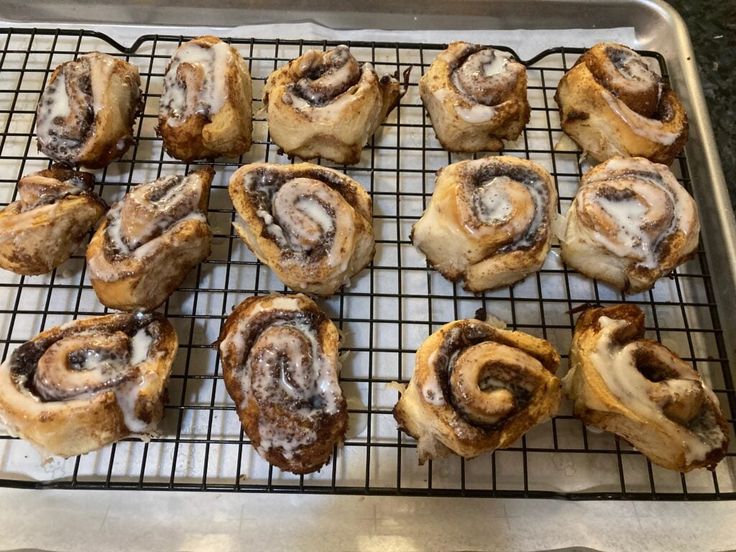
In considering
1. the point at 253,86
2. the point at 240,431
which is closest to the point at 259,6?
the point at 253,86

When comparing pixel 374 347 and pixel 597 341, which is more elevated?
pixel 597 341

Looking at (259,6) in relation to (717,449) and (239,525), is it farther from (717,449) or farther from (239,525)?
(717,449)

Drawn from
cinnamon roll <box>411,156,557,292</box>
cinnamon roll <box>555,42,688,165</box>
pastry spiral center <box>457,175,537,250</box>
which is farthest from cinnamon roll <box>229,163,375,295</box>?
cinnamon roll <box>555,42,688,165</box>

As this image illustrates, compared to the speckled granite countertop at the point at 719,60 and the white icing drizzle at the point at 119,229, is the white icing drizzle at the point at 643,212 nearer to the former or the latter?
the speckled granite countertop at the point at 719,60

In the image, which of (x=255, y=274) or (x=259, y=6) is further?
(x=259, y=6)

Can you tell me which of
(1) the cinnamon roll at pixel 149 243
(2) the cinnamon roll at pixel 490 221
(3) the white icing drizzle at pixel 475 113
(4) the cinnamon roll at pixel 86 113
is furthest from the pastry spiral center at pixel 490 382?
(4) the cinnamon roll at pixel 86 113

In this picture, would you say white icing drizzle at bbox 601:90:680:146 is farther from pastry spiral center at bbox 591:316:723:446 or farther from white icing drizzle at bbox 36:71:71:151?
white icing drizzle at bbox 36:71:71:151
